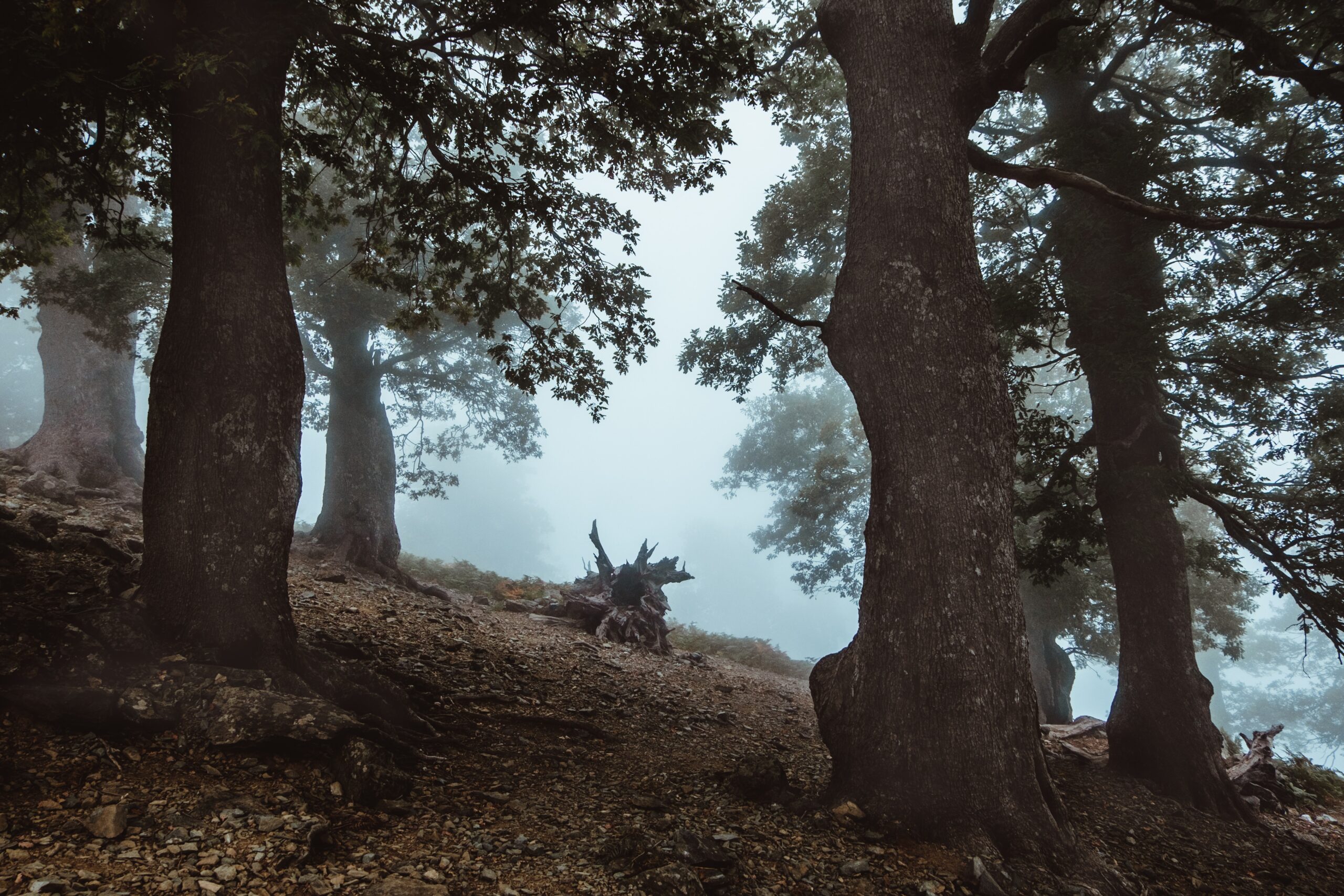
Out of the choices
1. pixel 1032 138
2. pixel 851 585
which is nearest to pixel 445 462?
pixel 851 585

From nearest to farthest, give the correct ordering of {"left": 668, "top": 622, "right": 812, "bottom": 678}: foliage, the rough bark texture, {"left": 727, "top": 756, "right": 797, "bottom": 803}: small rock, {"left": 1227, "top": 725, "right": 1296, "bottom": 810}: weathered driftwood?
{"left": 727, "top": 756, "right": 797, "bottom": 803}: small rock < {"left": 1227, "top": 725, "right": 1296, "bottom": 810}: weathered driftwood < the rough bark texture < {"left": 668, "top": 622, "right": 812, "bottom": 678}: foliage

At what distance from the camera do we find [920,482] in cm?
391

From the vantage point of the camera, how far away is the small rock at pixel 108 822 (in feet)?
8.24

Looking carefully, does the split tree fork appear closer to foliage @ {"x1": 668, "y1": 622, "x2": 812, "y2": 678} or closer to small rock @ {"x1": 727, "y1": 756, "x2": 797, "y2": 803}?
small rock @ {"x1": 727, "y1": 756, "x2": 797, "y2": 803}

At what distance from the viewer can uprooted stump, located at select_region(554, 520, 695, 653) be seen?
35.2ft

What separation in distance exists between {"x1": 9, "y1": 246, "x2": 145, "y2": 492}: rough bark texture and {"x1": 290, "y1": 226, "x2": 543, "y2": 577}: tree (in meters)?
3.41

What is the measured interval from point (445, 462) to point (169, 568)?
111917 mm

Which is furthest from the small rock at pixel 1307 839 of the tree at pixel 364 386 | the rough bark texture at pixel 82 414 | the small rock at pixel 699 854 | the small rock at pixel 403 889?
the rough bark texture at pixel 82 414

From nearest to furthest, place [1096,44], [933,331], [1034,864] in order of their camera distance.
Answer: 1. [1034,864]
2. [933,331]
3. [1096,44]

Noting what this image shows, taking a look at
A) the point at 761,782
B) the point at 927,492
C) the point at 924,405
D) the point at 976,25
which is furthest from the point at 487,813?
the point at 976,25

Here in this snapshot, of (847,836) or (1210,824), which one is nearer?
(847,836)

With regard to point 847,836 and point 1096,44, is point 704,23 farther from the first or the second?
point 847,836

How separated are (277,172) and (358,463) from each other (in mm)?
9895

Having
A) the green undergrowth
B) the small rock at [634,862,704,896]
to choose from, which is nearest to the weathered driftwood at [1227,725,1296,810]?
the green undergrowth
